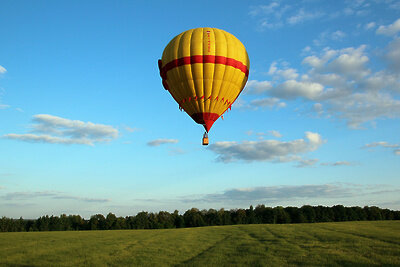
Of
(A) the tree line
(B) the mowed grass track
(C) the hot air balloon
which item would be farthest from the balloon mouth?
(A) the tree line

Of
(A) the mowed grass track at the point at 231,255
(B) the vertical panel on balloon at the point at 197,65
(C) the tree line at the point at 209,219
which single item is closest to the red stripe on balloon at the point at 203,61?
(B) the vertical panel on balloon at the point at 197,65

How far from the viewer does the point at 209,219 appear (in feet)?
341

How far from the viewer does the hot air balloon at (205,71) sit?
29344mm

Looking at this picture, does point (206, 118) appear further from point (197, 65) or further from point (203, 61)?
point (203, 61)

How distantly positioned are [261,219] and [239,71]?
257 ft

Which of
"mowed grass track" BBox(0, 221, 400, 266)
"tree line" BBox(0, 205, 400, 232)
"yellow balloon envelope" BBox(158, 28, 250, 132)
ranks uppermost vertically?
"yellow balloon envelope" BBox(158, 28, 250, 132)

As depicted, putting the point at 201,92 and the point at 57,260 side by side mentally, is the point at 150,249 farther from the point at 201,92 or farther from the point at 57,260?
the point at 201,92

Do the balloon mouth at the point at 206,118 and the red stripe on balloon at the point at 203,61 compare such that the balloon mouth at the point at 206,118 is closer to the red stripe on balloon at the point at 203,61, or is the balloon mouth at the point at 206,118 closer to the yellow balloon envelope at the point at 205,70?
the yellow balloon envelope at the point at 205,70

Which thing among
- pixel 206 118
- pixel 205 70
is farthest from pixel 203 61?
pixel 206 118

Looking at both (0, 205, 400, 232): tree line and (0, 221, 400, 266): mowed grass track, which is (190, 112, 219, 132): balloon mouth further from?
(0, 205, 400, 232): tree line

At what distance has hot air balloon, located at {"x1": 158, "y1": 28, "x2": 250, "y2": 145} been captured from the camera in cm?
2934

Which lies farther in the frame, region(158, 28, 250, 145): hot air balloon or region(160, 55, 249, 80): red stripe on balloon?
region(158, 28, 250, 145): hot air balloon

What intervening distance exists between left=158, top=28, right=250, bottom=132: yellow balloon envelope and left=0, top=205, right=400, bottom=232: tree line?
7424 cm

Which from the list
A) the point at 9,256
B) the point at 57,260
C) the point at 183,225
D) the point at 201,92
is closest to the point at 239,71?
the point at 201,92
